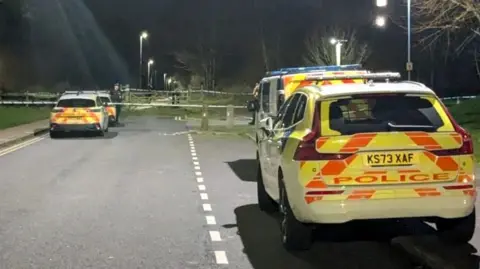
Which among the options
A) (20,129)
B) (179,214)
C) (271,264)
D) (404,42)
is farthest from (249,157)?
(404,42)

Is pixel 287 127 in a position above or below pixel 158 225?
above

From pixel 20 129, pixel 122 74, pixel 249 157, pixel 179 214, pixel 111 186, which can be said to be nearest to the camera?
pixel 179 214

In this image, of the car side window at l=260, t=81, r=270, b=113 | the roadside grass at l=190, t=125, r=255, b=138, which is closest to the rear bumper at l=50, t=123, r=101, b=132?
the roadside grass at l=190, t=125, r=255, b=138

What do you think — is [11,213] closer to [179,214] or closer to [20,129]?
[179,214]

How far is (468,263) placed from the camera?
6684 mm

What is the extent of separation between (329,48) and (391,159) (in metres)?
50.3

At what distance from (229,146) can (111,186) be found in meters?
9.57

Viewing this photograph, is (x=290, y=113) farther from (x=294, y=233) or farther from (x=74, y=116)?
(x=74, y=116)

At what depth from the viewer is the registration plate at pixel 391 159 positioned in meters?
6.86

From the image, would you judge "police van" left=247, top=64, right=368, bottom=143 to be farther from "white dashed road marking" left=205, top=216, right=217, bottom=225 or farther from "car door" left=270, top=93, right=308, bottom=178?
"car door" left=270, top=93, right=308, bottom=178

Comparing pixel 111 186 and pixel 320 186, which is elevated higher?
pixel 320 186

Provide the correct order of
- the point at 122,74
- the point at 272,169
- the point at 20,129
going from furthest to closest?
the point at 122,74
the point at 20,129
the point at 272,169

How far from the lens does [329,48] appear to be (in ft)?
185

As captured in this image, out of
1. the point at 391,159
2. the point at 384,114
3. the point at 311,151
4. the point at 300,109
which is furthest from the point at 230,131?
the point at 391,159
